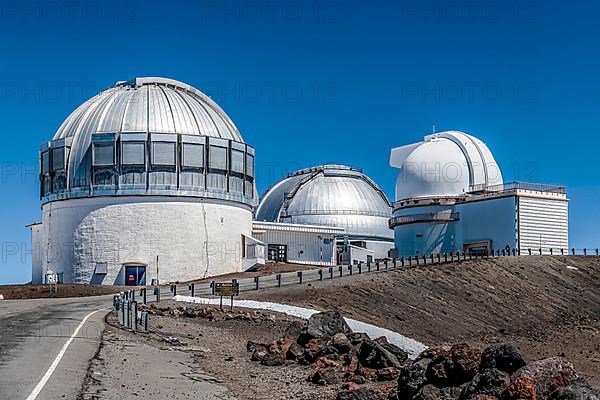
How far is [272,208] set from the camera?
85688 millimetres

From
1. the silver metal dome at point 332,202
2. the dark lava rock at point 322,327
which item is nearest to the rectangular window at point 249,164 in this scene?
the silver metal dome at point 332,202

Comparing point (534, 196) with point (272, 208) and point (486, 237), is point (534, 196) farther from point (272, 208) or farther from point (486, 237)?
point (272, 208)

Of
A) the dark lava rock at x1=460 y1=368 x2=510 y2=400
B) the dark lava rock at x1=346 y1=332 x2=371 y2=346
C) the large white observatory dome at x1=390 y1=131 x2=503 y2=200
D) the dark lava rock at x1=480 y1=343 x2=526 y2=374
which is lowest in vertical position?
the dark lava rock at x1=346 y1=332 x2=371 y2=346

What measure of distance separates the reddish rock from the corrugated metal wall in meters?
48.6

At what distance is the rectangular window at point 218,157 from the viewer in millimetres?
58781

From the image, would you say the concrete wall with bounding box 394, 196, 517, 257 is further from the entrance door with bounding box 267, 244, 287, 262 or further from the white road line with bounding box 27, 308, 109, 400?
the white road line with bounding box 27, 308, 109, 400

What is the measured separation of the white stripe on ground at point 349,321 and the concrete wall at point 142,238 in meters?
20.3

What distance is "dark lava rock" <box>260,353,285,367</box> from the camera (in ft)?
67.8

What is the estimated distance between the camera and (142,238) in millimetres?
55812

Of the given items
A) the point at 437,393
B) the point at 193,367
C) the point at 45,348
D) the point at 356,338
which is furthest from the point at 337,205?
the point at 437,393

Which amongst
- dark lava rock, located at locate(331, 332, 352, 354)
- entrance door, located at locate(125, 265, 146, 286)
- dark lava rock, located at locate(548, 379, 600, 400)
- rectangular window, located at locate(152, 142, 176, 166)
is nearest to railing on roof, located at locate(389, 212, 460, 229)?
rectangular window, located at locate(152, 142, 176, 166)

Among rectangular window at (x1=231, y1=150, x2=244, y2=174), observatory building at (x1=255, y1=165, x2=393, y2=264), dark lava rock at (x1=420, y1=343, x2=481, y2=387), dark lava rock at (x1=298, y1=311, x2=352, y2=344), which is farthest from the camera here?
observatory building at (x1=255, y1=165, x2=393, y2=264)

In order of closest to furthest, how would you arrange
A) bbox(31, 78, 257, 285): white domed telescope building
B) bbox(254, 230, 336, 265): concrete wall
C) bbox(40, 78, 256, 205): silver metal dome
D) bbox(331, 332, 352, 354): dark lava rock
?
bbox(331, 332, 352, 354): dark lava rock → bbox(31, 78, 257, 285): white domed telescope building → bbox(40, 78, 256, 205): silver metal dome → bbox(254, 230, 336, 265): concrete wall

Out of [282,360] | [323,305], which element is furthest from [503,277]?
[282,360]
